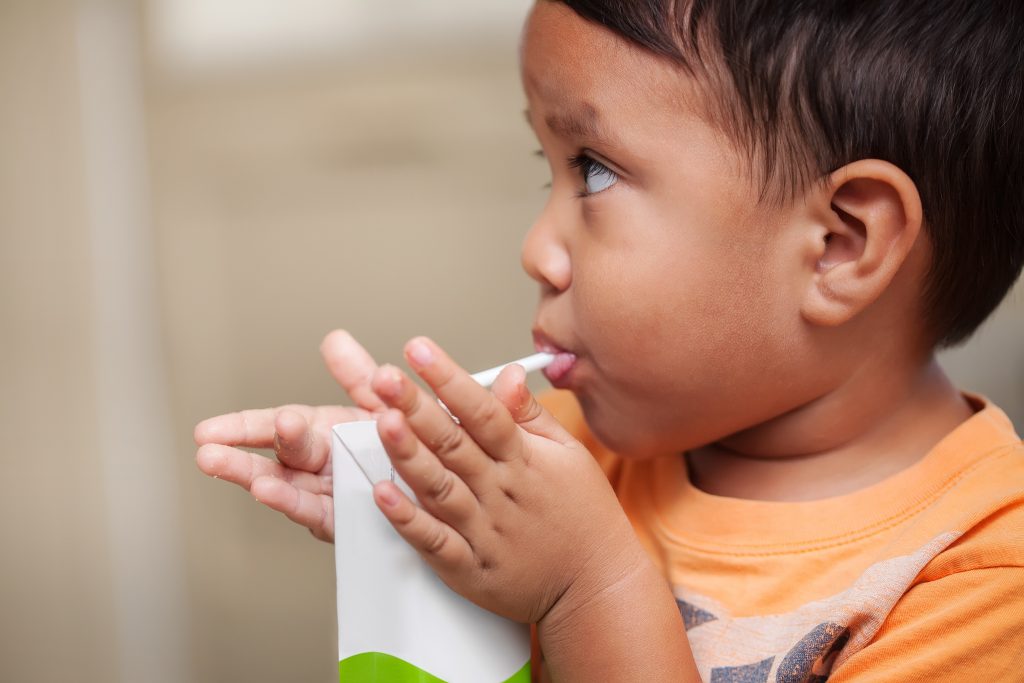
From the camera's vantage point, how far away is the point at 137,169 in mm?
1237

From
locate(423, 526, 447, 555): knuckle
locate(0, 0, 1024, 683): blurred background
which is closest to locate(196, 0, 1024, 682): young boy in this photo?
locate(423, 526, 447, 555): knuckle

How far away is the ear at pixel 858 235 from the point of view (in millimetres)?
646

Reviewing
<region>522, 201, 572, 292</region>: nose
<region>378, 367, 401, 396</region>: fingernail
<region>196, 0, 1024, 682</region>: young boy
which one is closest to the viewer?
<region>378, 367, 401, 396</region>: fingernail

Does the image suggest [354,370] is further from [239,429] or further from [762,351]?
[762,351]

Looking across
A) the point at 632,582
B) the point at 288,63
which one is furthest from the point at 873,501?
the point at 288,63

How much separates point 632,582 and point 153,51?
0.92 meters

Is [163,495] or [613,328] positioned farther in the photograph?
[163,495]

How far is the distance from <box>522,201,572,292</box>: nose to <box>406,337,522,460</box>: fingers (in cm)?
19

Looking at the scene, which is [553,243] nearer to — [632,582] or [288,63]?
[632,582]

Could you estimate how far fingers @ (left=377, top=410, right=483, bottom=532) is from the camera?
0.50 metres

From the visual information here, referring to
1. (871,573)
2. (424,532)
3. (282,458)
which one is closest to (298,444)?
(282,458)

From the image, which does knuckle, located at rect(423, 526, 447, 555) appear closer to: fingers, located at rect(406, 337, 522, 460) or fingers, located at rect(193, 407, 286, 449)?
fingers, located at rect(406, 337, 522, 460)

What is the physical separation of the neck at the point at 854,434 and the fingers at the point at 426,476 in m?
0.29

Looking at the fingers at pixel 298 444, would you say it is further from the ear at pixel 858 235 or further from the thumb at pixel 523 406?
the ear at pixel 858 235
